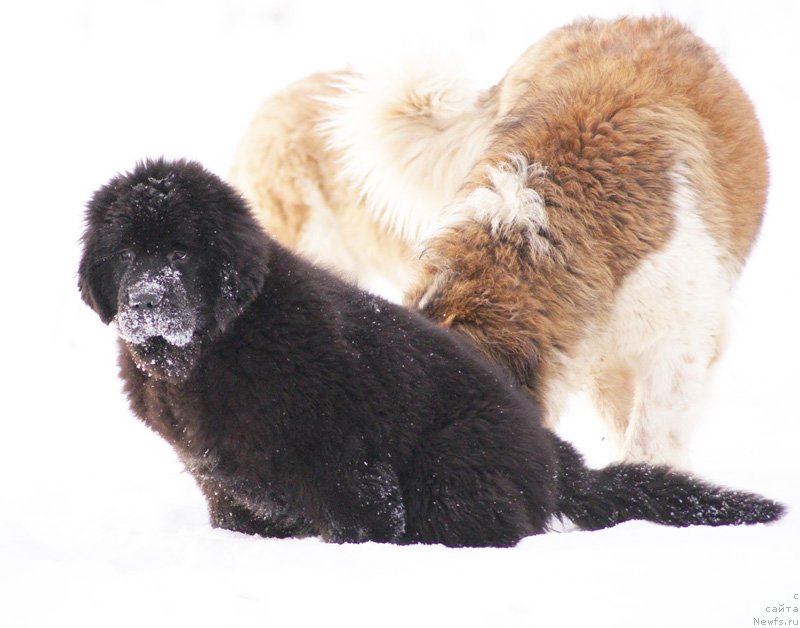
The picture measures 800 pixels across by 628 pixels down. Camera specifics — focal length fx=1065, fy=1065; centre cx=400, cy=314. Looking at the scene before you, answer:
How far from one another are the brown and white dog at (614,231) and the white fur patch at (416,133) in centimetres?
60

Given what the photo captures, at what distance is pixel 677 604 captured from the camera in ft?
8.96

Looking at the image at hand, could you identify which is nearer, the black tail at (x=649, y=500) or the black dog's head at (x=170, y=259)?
the black dog's head at (x=170, y=259)

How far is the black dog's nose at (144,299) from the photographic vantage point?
3.52m

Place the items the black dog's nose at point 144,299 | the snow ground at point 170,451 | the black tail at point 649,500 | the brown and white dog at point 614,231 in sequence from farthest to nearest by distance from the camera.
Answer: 1. the brown and white dog at point 614,231
2. the black tail at point 649,500
3. the black dog's nose at point 144,299
4. the snow ground at point 170,451

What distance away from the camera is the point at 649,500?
4016 mm

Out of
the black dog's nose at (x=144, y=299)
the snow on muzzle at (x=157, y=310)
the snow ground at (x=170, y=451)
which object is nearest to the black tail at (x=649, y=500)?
the snow ground at (x=170, y=451)

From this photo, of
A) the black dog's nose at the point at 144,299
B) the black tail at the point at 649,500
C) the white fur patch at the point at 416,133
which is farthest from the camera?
the white fur patch at the point at 416,133

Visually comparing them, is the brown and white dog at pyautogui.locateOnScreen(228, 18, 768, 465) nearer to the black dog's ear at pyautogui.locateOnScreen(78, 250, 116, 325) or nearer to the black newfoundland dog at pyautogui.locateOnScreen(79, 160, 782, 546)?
the black newfoundland dog at pyautogui.locateOnScreen(79, 160, 782, 546)

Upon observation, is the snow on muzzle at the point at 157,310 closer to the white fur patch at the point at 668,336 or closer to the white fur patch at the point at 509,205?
the white fur patch at the point at 509,205

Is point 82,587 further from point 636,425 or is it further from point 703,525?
point 636,425

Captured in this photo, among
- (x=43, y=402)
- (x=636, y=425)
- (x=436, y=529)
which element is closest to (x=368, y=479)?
(x=436, y=529)

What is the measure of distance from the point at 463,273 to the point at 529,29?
12803 mm

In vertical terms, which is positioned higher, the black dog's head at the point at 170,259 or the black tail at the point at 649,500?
the black dog's head at the point at 170,259

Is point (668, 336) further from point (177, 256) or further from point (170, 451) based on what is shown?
point (170, 451)
